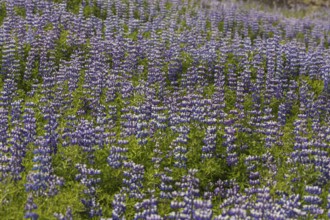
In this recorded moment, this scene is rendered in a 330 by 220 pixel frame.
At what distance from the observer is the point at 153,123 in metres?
7.99

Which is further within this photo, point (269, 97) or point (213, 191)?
point (269, 97)

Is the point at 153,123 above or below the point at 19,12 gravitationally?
above

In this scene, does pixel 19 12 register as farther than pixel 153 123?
Yes

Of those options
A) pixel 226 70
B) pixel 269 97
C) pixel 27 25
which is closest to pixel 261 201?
pixel 269 97

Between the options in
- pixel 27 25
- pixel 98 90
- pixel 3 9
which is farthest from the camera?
pixel 3 9

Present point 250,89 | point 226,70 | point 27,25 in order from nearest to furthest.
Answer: point 250,89 → point 226,70 → point 27,25

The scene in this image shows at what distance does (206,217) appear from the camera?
17.6 feet

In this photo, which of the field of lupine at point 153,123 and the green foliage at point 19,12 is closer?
the field of lupine at point 153,123

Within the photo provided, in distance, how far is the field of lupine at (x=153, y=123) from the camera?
6246 mm

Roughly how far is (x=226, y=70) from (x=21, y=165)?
502 cm

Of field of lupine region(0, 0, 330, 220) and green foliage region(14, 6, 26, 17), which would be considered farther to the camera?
green foliage region(14, 6, 26, 17)

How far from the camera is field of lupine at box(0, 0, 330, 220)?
20.5ft

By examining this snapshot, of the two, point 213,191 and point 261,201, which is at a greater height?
point 261,201

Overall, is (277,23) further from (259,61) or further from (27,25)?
(27,25)
